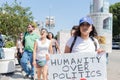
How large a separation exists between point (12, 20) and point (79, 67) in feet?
65.2

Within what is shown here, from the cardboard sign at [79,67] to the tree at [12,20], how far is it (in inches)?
732

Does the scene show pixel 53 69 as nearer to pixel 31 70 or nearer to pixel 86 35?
pixel 86 35

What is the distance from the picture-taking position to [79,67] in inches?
209

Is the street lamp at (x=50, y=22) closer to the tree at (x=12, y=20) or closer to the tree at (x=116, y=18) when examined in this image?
the tree at (x=12, y=20)

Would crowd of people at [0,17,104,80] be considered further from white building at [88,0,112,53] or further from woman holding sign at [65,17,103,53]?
white building at [88,0,112,53]

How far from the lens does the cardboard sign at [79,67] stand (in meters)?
5.27

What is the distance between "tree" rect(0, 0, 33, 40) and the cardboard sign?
18.6 meters

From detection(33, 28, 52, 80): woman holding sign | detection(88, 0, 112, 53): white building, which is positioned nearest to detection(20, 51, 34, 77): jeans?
detection(33, 28, 52, 80): woman holding sign

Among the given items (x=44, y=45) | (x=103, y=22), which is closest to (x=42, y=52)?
(x=44, y=45)

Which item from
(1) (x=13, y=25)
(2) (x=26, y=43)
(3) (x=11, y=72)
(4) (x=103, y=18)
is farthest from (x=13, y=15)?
(2) (x=26, y=43)

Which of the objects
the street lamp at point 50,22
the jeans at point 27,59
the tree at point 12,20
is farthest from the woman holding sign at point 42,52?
the street lamp at point 50,22

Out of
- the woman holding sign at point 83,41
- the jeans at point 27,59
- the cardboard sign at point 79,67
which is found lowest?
the jeans at point 27,59

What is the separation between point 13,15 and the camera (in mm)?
25750

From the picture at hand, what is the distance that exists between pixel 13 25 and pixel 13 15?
147 centimetres
